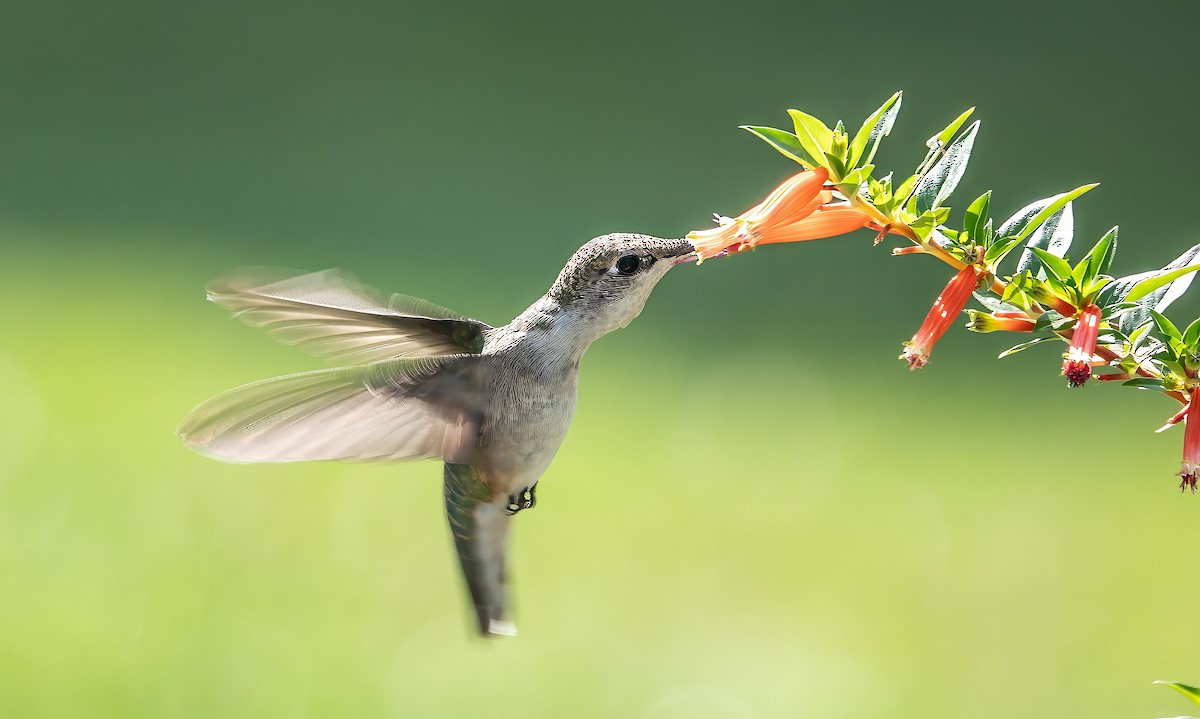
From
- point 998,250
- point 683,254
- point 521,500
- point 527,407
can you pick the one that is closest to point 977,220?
point 998,250

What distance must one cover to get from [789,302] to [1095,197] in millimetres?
1304

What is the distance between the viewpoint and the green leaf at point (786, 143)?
756 millimetres

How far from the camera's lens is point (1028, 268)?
805 mm

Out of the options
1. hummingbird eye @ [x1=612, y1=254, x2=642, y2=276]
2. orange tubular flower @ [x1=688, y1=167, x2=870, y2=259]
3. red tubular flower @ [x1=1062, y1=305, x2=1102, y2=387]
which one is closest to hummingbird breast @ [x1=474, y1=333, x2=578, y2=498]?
hummingbird eye @ [x1=612, y1=254, x2=642, y2=276]

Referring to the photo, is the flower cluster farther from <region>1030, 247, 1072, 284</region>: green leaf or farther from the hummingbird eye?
the hummingbird eye

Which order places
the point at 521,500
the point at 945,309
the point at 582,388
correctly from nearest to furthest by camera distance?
1. the point at 945,309
2. the point at 521,500
3. the point at 582,388

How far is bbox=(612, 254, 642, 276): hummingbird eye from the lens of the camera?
106 centimetres

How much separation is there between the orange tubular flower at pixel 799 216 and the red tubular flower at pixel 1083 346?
0.15 meters

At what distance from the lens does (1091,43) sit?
494 cm

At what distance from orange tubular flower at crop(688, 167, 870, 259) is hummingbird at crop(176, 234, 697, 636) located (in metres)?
0.11

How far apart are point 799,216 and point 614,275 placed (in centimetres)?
25

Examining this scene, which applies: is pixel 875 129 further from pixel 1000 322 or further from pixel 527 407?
pixel 527 407

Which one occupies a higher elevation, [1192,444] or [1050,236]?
[1050,236]

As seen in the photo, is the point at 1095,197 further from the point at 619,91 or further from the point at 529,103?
the point at 529,103
